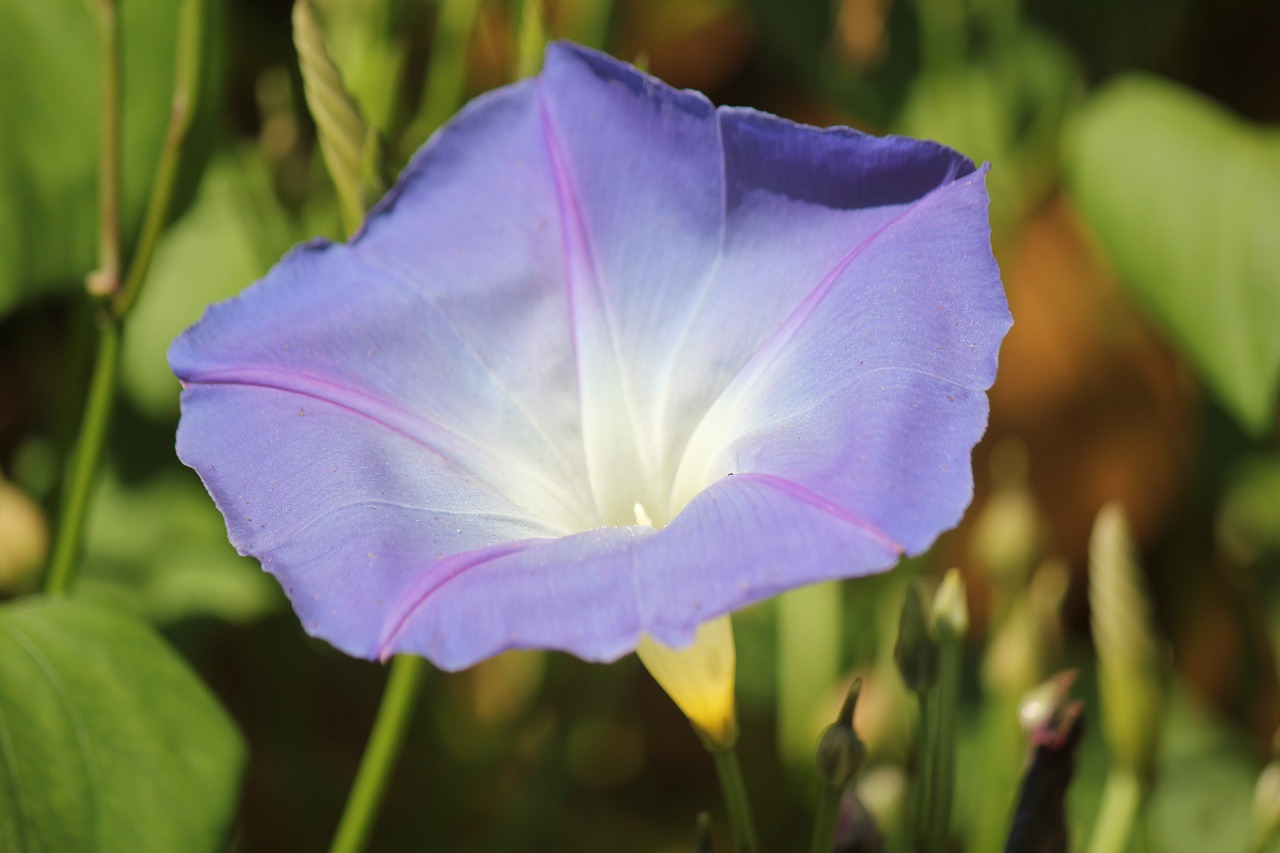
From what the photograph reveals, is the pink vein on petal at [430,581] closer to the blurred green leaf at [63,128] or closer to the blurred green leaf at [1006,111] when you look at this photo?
the blurred green leaf at [63,128]

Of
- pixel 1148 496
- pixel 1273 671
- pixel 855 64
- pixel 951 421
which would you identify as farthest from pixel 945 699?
pixel 1148 496

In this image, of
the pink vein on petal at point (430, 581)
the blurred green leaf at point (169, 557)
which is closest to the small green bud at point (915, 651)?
the pink vein on petal at point (430, 581)

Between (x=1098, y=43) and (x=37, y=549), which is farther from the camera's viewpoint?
(x=1098, y=43)

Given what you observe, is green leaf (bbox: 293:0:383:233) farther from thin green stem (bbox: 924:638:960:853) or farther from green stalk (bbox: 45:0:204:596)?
thin green stem (bbox: 924:638:960:853)

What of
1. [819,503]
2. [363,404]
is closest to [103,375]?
[363,404]

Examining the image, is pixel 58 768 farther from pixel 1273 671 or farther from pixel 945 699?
pixel 1273 671

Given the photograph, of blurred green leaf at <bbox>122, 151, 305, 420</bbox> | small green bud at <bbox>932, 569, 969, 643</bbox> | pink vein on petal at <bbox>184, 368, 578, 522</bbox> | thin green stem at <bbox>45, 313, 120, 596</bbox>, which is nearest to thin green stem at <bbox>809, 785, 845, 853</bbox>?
small green bud at <bbox>932, 569, 969, 643</bbox>
